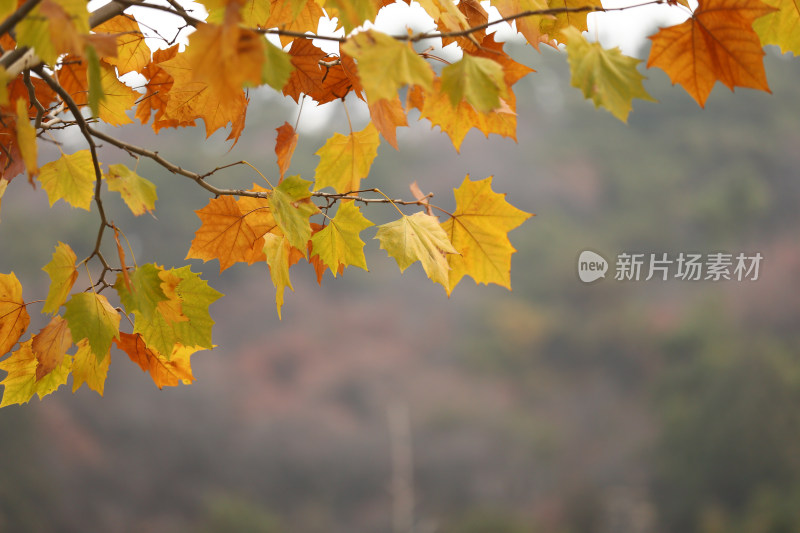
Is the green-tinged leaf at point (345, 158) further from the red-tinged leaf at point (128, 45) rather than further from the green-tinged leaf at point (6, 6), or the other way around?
the green-tinged leaf at point (6, 6)

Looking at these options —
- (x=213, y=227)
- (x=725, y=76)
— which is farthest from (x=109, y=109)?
(x=725, y=76)

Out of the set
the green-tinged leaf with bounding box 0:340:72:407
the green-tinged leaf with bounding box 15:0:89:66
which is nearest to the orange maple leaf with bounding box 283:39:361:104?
the green-tinged leaf with bounding box 15:0:89:66

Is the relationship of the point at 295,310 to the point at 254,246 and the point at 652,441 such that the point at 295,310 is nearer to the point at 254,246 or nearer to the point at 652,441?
the point at 652,441

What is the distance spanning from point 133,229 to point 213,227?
26.7 feet

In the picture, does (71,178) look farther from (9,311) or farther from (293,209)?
(293,209)

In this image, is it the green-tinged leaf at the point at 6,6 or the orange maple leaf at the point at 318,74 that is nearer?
the green-tinged leaf at the point at 6,6

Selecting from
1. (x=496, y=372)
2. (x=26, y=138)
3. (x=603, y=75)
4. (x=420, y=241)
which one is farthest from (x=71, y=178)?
(x=496, y=372)

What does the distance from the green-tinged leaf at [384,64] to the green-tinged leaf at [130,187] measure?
0.22m


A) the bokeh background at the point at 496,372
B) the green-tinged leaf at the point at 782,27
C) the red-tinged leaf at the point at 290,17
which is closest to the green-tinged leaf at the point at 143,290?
the red-tinged leaf at the point at 290,17

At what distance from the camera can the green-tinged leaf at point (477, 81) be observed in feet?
1.47

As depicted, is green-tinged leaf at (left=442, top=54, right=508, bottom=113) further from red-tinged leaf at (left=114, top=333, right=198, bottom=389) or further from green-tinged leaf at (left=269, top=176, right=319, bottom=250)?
red-tinged leaf at (left=114, top=333, right=198, bottom=389)

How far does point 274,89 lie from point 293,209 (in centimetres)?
16

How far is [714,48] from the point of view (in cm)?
51

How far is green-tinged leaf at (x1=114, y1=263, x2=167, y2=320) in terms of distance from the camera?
527mm
